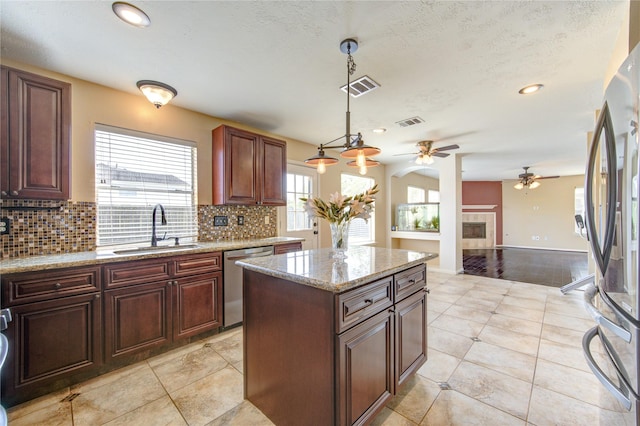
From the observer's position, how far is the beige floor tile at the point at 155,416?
1639 millimetres

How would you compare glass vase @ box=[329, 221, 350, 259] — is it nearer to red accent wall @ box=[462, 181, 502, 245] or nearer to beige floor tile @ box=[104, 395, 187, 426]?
beige floor tile @ box=[104, 395, 187, 426]

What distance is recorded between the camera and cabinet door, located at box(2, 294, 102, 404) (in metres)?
1.74

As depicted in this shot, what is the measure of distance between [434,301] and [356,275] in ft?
9.74

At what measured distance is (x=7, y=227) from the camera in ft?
6.92

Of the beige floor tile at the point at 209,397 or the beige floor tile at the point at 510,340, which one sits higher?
the beige floor tile at the point at 510,340

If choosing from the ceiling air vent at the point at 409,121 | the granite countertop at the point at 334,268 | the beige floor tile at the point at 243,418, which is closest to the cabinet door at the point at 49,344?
the beige floor tile at the point at 243,418

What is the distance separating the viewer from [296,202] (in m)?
4.48

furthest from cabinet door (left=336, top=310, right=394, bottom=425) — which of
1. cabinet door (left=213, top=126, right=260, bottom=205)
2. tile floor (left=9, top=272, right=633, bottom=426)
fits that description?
cabinet door (left=213, top=126, right=260, bottom=205)

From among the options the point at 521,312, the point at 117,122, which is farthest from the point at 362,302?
the point at 521,312

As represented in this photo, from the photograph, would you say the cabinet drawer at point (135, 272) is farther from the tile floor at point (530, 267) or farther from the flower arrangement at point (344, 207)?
the tile floor at point (530, 267)

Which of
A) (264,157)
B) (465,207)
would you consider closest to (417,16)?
(264,157)

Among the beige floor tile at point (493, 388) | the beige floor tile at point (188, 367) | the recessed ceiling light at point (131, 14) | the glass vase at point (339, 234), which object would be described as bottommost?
the beige floor tile at point (188, 367)

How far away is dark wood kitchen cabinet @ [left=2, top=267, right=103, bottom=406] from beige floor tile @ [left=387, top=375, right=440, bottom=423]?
2300 mm

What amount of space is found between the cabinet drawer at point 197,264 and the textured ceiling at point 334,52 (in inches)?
67.6
